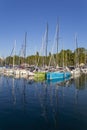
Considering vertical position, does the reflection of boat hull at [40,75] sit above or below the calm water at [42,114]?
above

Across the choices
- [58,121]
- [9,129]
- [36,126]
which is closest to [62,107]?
[58,121]

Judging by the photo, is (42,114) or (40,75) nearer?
(42,114)

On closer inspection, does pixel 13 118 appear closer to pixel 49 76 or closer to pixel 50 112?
pixel 50 112

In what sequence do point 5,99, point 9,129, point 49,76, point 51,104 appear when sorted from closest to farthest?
point 9,129 → point 51,104 → point 5,99 → point 49,76

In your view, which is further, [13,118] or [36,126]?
[13,118]

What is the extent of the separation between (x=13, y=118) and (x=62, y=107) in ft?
24.6

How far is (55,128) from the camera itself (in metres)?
20.8

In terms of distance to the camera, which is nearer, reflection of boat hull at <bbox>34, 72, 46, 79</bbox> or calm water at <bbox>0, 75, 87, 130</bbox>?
calm water at <bbox>0, 75, 87, 130</bbox>

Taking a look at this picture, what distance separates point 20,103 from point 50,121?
9.72 metres

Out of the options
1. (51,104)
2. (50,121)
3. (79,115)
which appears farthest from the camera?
(51,104)

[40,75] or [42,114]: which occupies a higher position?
[40,75]

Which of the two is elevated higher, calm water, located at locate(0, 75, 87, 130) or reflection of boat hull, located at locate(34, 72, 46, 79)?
reflection of boat hull, located at locate(34, 72, 46, 79)

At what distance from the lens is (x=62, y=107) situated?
2955 cm

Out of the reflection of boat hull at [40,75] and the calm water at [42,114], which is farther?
the reflection of boat hull at [40,75]
